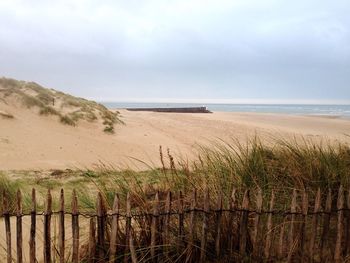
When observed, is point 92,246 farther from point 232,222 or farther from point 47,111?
point 47,111

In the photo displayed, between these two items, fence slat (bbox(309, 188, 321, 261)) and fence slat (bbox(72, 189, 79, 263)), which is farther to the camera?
fence slat (bbox(309, 188, 321, 261))

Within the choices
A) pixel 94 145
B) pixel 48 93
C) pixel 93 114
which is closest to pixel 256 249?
pixel 94 145

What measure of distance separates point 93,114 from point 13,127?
13.5 feet

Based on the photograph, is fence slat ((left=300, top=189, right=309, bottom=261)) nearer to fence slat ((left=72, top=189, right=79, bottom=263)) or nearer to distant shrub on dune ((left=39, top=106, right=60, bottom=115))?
fence slat ((left=72, top=189, right=79, bottom=263))

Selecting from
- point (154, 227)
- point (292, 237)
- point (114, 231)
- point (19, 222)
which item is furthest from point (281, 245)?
point (19, 222)

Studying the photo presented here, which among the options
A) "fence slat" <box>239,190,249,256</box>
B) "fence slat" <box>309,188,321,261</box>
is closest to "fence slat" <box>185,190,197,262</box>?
"fence slat" <box>239,190,249,256</box>

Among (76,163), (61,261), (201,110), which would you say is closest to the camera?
(61,261)

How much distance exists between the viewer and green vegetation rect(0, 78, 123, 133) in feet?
48.5

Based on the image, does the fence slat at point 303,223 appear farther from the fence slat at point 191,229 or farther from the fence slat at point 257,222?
the fence slat at point 191,229

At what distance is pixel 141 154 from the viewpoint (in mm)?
11859

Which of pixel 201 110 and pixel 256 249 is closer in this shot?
pixel 256 249

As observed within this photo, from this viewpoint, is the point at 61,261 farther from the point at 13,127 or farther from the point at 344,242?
the point at 13,127

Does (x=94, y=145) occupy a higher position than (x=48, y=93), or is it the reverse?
(x=48, y=93)

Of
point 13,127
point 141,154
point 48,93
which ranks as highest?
point 48,93
